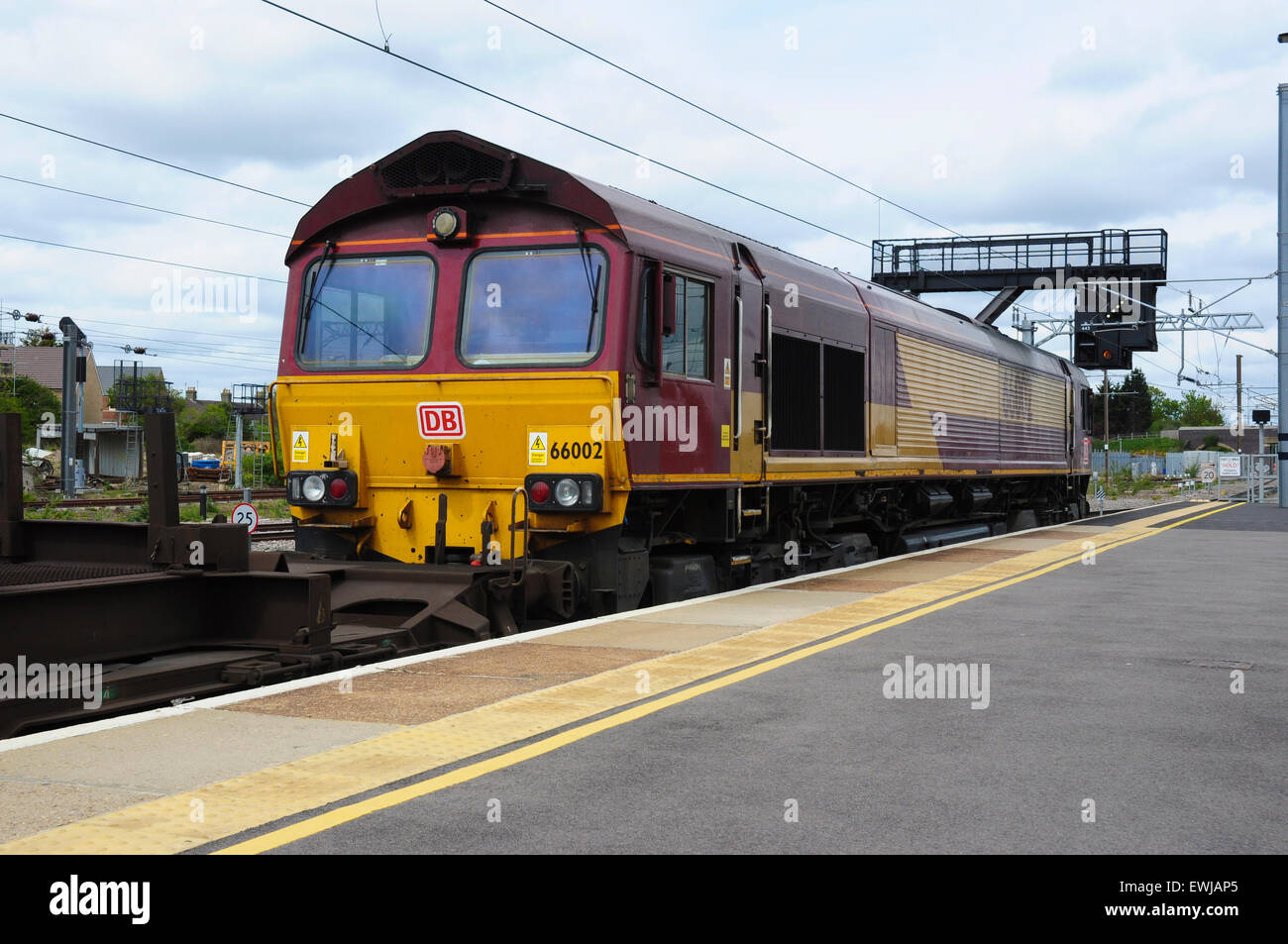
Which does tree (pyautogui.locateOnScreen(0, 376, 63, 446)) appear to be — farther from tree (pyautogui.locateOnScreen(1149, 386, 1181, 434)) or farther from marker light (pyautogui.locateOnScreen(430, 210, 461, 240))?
tree (pyautogui.locateOnScreen(1149, 386, 1181, 434))

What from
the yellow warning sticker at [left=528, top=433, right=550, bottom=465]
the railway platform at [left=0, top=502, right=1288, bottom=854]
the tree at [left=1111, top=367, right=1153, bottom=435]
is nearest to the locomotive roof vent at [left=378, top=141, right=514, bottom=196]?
the yellow warning sticker at [left=528, top=433, right=550, bottom=465]

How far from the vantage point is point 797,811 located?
4.86m

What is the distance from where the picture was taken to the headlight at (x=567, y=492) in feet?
31.5

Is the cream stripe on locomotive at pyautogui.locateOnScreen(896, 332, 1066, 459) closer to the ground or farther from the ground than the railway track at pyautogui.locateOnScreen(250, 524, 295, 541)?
farther from the ground

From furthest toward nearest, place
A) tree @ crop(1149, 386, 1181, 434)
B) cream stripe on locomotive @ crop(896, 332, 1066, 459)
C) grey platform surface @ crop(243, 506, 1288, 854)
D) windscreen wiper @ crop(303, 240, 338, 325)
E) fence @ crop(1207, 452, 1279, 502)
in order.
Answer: tree @ crop(1149, 386, 1181, 434) < fence @ crop(1207, 452, 1279, 502) < cream stripe on locomotive @ crop(896, 332, 1066, 459) < windscreen wiper @ crop(303, 240, 338, 325) < grey platform surface @ crop(243, 506, 1288, 854)

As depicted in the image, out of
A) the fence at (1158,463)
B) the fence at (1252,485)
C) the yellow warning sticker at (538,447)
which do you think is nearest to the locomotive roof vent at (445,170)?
the yellow warning sticker at (538,447)

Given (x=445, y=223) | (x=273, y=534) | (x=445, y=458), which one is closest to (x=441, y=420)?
(x=445, y=458)

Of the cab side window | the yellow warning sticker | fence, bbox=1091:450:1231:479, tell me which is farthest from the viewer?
fence, bbox=1091:450:1231:479

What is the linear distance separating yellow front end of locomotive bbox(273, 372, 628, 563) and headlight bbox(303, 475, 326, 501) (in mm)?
12

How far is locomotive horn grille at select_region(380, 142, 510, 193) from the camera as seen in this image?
10086mm

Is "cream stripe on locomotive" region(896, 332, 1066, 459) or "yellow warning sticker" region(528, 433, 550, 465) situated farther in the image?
"cream stripe on locomotive" region(896, 332, 1066, 459)
